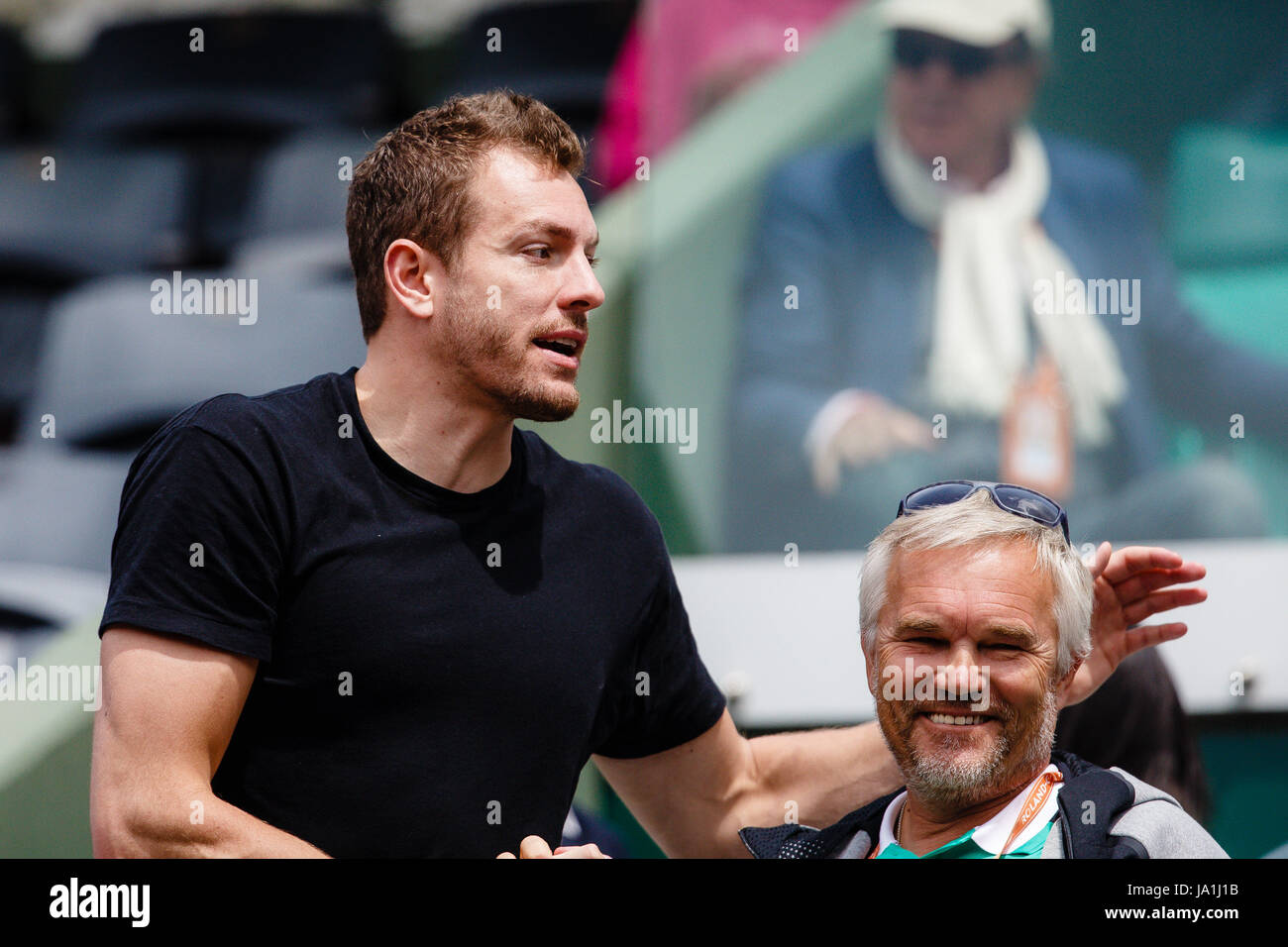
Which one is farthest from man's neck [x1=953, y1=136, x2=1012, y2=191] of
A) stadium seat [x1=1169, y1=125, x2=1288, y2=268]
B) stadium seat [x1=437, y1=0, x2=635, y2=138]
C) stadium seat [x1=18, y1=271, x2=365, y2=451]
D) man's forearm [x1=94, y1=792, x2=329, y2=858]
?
man's forearm [x1=94, y1=792, x2=329, y2=858]

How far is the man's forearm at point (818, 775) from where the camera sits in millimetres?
1674

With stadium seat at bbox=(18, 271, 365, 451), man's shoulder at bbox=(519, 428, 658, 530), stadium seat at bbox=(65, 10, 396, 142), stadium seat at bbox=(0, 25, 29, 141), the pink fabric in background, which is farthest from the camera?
stadium seat at bbox=(0, 25, 29, 141)

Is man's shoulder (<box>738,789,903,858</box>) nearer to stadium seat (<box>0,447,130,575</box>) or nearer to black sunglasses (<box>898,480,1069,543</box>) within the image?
black sunglasses (<box>898,480,1069,543</box>)

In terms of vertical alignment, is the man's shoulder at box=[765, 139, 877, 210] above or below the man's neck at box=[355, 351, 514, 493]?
above

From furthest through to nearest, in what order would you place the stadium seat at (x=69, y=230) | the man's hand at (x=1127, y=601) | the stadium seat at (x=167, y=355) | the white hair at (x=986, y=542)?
the stadium seat at (x=69, y=230) → the stadium seat at (x=167, y=355) → the man's hand at (x=1127, y=601) → the white hair at (x=986, y=542)

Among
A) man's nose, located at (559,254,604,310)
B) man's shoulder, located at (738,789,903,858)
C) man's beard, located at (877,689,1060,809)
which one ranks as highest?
man's nose, located at (559,254,604,310)

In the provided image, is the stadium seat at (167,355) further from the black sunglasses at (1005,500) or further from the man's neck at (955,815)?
the man's neck at (955,815)

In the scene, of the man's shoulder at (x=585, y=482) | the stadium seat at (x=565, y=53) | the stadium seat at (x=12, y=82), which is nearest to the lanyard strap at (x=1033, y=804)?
the man's shoulder at (x=585, y=482)

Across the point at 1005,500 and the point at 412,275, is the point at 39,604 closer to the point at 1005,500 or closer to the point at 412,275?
the point at 412,275

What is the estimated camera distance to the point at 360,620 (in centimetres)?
145

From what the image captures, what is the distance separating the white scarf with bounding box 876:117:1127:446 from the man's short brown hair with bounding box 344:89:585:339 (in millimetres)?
1641

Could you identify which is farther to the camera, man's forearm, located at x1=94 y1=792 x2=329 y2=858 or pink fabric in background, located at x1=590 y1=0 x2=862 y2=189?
pink fabric in background, located at x1=590 y1=0 x2=862 y2=189

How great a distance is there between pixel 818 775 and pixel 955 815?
34 cm

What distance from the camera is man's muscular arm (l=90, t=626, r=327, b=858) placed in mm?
1349
